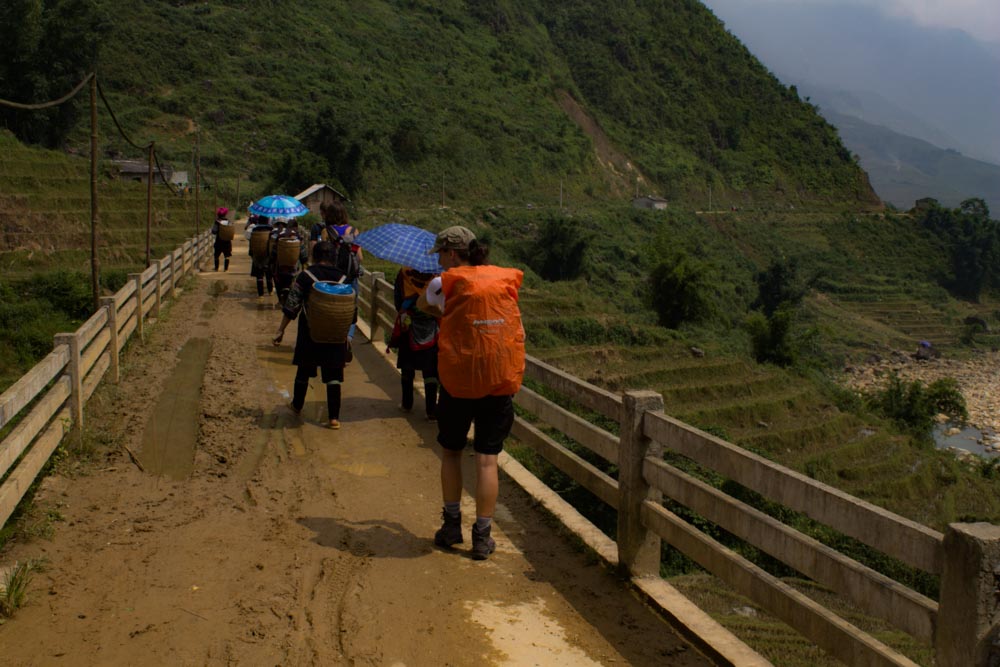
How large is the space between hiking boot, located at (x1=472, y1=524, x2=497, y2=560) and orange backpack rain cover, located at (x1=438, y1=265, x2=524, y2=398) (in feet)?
2.69

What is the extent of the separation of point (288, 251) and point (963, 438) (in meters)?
40.1

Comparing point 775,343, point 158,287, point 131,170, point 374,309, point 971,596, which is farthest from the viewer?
point 131,170

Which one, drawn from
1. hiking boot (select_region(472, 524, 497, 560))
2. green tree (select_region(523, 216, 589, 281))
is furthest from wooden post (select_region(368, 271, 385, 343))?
green tree (select_region(523, 216, 589, 281))

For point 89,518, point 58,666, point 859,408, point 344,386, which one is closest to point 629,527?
point 58,666

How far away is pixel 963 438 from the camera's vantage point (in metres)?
42.5

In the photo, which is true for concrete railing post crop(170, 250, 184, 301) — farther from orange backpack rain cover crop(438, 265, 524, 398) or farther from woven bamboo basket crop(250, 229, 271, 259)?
Answer: orange backpack rain cover crop(438, 265, 524, 398)

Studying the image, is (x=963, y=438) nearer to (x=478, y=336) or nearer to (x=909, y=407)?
(x=909, y=407)

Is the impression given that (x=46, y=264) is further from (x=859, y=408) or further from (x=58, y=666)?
(x=859, y=408)

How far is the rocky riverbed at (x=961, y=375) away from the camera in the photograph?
46.2 meters

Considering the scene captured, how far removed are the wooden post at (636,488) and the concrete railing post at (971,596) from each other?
74.0 inches

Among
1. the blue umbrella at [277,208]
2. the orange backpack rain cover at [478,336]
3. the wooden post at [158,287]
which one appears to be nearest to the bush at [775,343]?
the blue umbrella at [277,208]

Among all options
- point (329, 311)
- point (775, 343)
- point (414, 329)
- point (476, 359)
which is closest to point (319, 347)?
point (329, 311)

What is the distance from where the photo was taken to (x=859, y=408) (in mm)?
35062

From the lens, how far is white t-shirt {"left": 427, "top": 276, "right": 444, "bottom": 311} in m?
4.78
